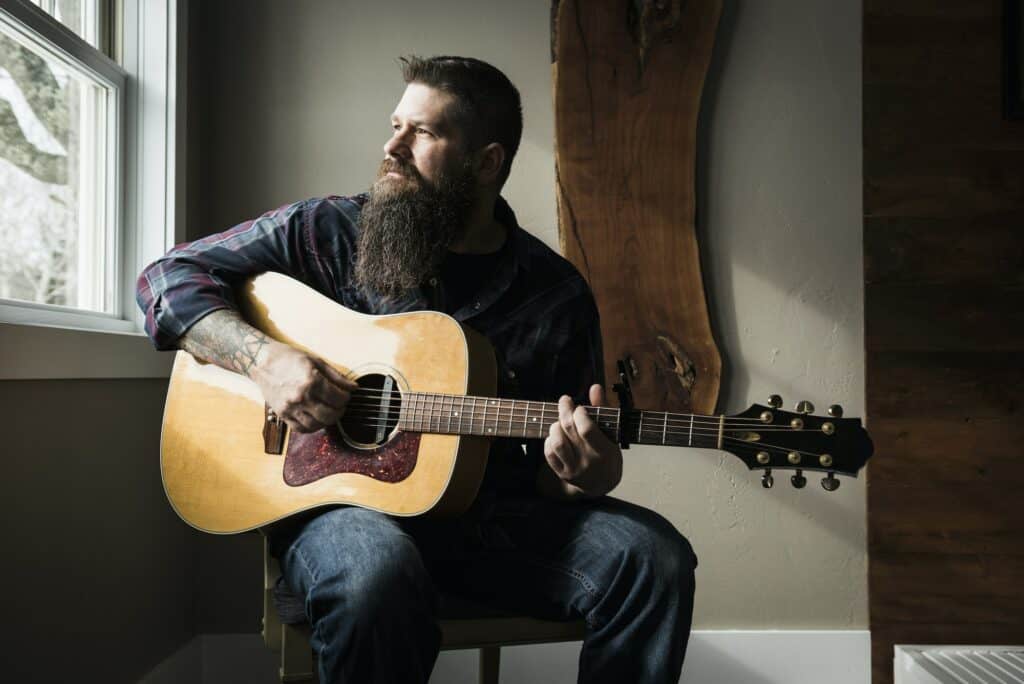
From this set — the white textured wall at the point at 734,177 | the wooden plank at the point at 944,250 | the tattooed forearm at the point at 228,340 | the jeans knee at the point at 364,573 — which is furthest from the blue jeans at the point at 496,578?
the wooden plank at the point at 944,250

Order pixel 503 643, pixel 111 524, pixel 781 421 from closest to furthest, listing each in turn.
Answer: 1. pixel 781 421
2. pixel 503 643
3. pixel 111 524

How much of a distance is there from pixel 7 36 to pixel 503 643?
54.1 inches

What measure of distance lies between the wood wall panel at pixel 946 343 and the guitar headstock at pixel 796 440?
3.64 ft

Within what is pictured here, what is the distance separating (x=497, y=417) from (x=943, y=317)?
1481 millimetres

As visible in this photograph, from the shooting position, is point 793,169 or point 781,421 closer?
point 781,421

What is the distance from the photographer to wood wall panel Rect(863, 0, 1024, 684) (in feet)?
6.97

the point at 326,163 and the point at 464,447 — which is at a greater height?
the point at 326,163

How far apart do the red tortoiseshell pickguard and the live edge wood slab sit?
3.16 feet

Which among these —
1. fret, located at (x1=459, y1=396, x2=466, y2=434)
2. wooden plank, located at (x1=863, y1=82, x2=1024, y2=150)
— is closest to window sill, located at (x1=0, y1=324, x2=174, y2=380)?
fret, located at (x1=459, y1=396, x2=466, y2=434)

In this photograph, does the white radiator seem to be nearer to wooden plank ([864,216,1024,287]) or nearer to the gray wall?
wooden plank ([864,216,1024,287])

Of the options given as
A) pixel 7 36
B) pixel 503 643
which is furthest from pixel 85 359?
pixel 503 643

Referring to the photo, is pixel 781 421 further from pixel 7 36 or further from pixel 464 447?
pixel 7 36

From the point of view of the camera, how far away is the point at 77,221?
1749mm

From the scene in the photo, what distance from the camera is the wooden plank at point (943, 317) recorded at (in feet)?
6.96
